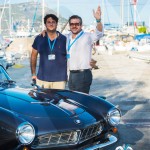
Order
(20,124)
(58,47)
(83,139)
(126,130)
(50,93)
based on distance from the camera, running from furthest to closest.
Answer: (126,130)
(58,47)
(50,93)
(83,139)
(20,124)

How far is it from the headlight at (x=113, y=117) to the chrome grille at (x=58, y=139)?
0.67m

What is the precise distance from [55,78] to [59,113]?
1831mm

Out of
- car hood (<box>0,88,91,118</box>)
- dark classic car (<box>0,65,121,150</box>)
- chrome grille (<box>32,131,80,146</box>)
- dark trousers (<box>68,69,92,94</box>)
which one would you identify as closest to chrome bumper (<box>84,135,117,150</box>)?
dark classic car (<box>0,65,121,150</box>)

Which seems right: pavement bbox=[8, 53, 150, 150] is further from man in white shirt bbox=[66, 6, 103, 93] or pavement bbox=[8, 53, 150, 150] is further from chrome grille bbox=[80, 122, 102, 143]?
man in white shirt bbox=[66, 6, 103, 93]

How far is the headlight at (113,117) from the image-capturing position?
461cm

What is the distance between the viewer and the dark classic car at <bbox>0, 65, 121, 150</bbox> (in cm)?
381

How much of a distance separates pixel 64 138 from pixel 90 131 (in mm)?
376

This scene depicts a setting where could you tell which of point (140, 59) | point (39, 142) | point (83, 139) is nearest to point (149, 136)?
point (83, 139)

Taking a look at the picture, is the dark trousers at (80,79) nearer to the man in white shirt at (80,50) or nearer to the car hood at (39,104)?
the man in white shirt at (80,50)

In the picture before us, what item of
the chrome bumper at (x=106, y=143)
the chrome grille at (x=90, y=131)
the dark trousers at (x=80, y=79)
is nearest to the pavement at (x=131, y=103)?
the chrome bumper at (x=106, y=143)

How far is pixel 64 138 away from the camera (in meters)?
3.98

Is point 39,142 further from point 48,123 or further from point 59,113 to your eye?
point 59,113

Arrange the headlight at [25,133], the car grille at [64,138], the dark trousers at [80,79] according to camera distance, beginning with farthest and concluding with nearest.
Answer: the dark trousers at [80,79], the car grille at [64,138], the headlight at [25,133]

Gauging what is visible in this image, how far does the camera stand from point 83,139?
13.5ft
